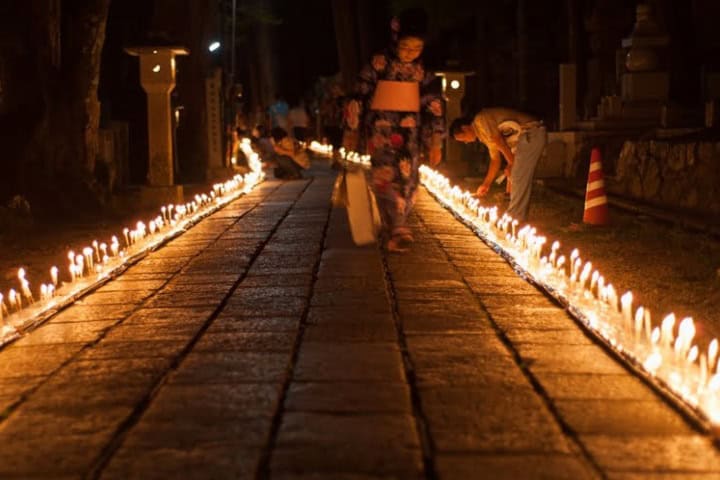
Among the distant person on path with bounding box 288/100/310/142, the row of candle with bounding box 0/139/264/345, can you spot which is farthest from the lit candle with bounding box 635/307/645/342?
the distant person on path with bounding box 288/100/310/142

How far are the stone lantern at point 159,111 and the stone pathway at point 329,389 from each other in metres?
6.87

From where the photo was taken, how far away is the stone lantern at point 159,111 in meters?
14.1

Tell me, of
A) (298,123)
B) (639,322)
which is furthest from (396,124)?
(298,123)

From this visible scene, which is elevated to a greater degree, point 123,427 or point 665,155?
point 665,155

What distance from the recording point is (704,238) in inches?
370

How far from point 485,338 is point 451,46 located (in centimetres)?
3428

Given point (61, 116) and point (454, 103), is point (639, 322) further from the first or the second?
point (454, 103)

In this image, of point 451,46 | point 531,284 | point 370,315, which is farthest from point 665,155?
point 451,46

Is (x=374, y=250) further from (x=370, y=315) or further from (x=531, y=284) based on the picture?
(x=370, y=315)

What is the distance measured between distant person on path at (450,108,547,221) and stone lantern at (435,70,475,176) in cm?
785

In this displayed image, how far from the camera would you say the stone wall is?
37.4 ft

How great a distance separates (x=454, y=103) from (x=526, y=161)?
927 cm

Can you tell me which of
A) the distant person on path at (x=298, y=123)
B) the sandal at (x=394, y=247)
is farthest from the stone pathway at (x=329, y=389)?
the distant person on path at (x=298, y=123)

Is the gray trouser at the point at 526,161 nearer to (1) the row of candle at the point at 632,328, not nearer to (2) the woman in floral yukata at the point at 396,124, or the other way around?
(1) the row of candle at the point at 632,328
